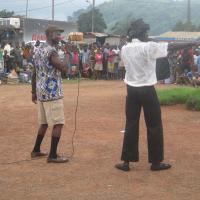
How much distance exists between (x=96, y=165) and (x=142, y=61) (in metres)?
1.47

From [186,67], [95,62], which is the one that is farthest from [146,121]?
[95,62]

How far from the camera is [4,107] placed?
43.4ft

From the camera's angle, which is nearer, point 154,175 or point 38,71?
point 154,175

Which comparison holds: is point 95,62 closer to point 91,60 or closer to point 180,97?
point 91,60

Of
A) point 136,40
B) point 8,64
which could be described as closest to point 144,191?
point 136,40

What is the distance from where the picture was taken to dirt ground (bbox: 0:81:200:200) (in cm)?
575

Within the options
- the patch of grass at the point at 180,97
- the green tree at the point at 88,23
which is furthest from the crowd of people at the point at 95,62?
the green tree at the point at 88,23

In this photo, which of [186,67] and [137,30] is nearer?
[137,30]

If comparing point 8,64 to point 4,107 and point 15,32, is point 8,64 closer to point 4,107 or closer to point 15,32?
point 15,32

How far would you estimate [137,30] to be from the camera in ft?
21.7

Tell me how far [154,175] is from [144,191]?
690 mm

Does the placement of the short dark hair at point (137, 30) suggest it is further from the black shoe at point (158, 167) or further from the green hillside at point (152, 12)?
the green hillside at point (152, 12)

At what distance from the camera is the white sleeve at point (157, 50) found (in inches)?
250

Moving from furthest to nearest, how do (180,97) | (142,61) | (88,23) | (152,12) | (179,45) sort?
(152,12)
(88,23)
(180,97)
(179,45)
(142,61)
